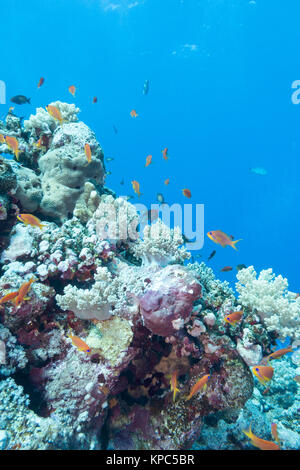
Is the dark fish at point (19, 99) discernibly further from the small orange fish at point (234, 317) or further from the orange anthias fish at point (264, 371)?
the orange anthias fish at point (264, 371)

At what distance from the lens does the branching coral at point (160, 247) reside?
392 cm

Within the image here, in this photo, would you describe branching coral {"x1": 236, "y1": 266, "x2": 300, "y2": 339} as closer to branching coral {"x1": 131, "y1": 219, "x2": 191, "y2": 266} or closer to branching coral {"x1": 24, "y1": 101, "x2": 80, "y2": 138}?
branching coral {"x1": 131, "y1": 219, "x2": 191, "y2": 266}

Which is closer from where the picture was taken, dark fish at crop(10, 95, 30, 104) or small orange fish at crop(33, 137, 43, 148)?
small orange fish at crop(33, 137, 43, 148)

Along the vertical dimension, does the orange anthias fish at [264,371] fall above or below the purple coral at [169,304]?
below

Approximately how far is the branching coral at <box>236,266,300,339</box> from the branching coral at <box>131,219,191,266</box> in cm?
112

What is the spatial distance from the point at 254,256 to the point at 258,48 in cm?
5388

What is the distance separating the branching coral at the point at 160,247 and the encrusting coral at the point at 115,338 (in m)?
0.02

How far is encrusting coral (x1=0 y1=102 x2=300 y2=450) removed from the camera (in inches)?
112

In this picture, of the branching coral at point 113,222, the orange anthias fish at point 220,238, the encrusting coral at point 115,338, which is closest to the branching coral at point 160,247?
the encrusting coral at point 115,338

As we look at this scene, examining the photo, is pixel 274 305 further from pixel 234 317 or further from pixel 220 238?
pixel 220 238

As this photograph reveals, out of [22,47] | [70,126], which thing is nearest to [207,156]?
[22,47]

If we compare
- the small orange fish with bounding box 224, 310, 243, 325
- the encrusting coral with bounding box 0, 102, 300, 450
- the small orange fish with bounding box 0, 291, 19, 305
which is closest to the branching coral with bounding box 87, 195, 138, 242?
the encrusting coral with bounding box 0, 102, 300, 450

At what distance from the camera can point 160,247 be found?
3969 mm

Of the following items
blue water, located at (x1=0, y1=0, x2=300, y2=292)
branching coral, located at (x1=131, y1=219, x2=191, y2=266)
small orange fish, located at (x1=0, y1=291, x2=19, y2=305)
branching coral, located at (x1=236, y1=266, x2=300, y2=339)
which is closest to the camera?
small orange fish, located at (x1=0, y1=291, x2=19, y2=305)
